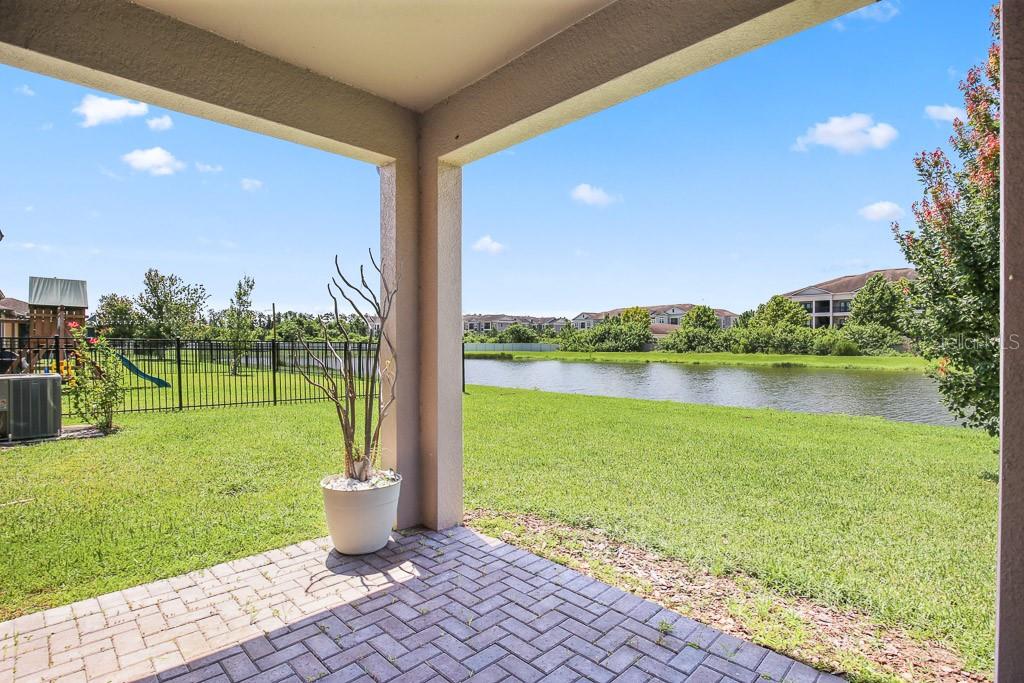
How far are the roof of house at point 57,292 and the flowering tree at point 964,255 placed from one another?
20.9m

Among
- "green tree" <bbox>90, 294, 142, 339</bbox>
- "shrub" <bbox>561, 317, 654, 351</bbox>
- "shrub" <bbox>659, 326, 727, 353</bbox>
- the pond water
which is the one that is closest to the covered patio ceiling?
the pond water

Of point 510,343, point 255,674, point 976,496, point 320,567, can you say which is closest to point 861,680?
point 255,674

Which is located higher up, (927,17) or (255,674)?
(927,17)

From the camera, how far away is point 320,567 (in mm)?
2758

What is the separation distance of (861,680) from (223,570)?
3066mm

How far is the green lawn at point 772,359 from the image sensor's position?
1672 cm

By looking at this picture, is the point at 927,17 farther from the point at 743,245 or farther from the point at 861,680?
the point at 743,245

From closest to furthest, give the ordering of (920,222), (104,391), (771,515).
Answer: (771,515)
(920,222)
(104,391)

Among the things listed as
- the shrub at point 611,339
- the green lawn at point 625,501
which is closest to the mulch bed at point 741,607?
the green lawn at point 625,501

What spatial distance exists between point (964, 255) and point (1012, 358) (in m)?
3.78

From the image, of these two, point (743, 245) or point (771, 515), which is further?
point (743, 245)

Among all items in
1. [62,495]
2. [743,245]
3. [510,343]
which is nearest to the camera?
[62,495]

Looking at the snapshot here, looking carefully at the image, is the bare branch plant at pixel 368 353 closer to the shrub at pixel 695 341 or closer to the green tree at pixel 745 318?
the shrub at pixel 695 341

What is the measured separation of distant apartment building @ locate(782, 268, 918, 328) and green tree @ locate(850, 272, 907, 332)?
4185 millimetres
